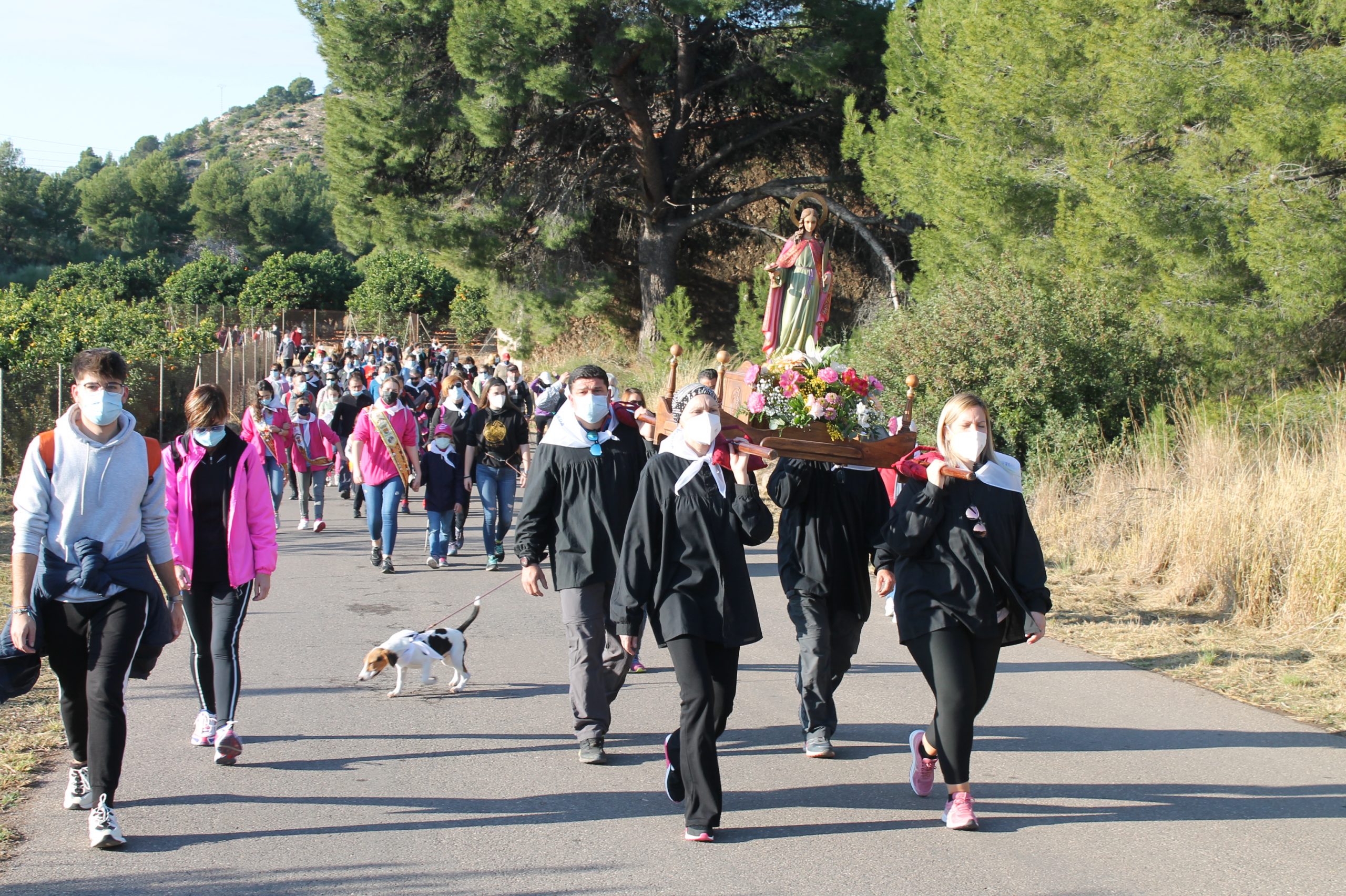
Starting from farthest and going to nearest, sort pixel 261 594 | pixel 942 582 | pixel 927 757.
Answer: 1. pixel 261 594
2. pixel 927 757
3. pixel 942 582

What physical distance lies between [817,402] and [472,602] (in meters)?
4.34

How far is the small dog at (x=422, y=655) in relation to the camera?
6750 mm

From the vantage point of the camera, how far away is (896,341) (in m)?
14.7

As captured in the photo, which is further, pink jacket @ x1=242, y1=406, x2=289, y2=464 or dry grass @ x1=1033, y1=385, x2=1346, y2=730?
pink jacket @ x1=242, y1=406, x2=289, y2=464

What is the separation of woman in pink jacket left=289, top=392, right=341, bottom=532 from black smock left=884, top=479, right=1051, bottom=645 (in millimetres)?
9577

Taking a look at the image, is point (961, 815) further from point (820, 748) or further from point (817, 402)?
point (817, 402)

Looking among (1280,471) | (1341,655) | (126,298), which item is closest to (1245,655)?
(1341,655)

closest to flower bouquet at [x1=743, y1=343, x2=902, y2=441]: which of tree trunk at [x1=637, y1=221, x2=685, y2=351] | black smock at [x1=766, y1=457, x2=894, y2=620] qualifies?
black smock at [x1=766, y1=457, x2=894, y2=620]

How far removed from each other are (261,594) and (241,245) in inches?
3178

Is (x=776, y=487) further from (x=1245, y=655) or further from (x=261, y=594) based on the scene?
(x=1245, y=655)

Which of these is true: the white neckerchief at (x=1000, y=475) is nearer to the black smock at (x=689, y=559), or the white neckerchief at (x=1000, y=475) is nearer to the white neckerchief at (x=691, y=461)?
the black smock at (x=689, y=559)

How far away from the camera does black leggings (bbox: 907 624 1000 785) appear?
4695 mm

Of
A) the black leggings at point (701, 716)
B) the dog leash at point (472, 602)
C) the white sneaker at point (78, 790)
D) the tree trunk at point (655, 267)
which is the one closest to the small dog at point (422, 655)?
the dog leash at point (472, 602)

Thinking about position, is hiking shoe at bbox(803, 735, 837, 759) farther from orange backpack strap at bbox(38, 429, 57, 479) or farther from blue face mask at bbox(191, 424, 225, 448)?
orange backpack strap at bbox(38, 429, 57, 479)
